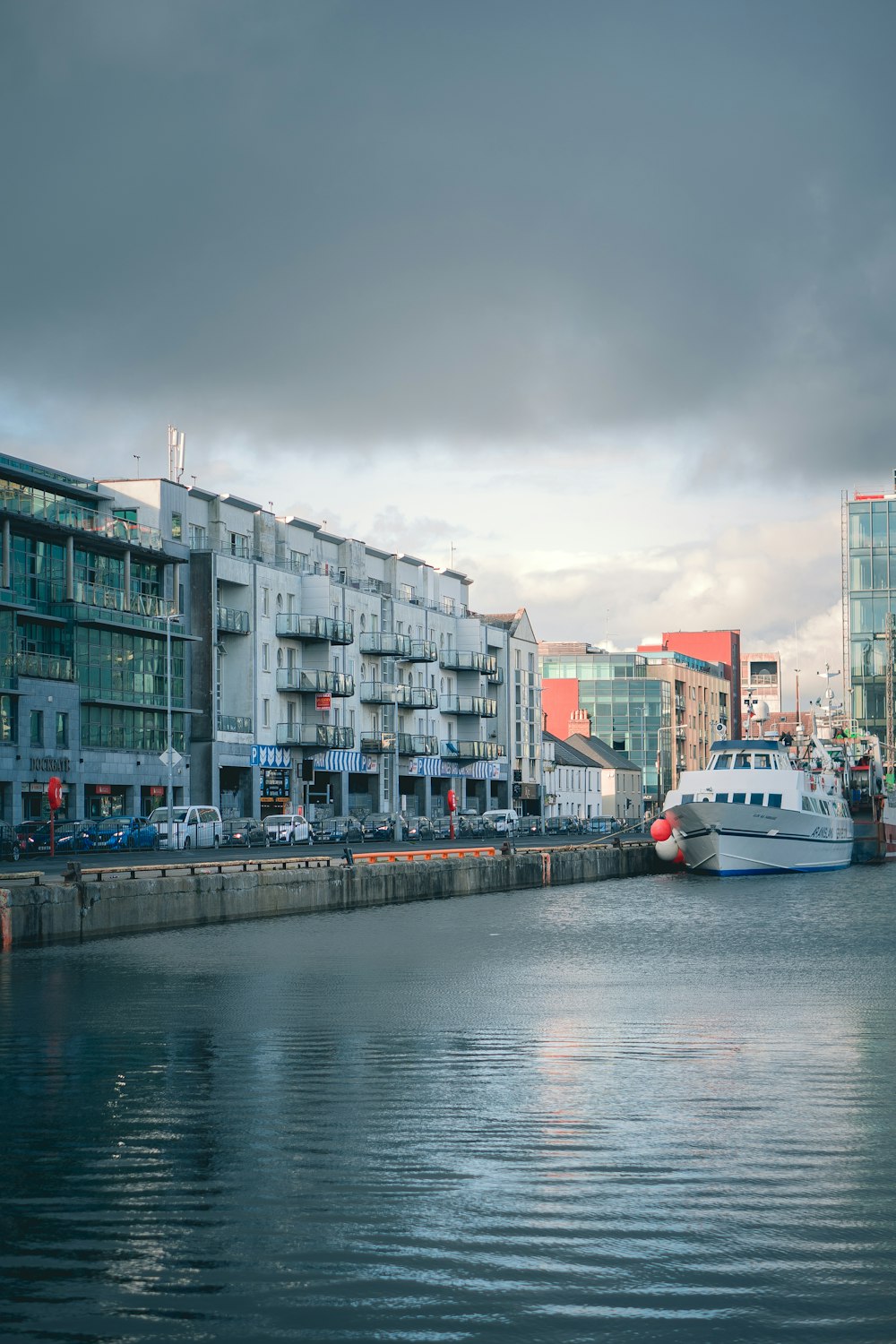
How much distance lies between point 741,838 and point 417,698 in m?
46.3

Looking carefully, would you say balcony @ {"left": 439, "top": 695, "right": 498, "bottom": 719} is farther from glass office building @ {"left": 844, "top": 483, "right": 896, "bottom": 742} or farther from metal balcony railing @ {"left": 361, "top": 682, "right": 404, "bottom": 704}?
glass office building @ {"left": 844, "top": 483, "right": 896, "bottom": 742}

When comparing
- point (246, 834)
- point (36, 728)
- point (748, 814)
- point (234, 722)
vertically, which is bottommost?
point (246, 834)

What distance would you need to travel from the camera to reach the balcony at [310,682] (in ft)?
307

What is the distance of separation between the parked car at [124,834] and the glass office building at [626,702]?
11023 centimetres

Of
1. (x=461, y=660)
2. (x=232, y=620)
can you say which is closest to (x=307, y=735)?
(x=232, y=620)

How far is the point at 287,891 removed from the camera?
44.4 meters

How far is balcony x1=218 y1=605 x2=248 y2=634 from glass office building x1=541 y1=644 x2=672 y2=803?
85676 millimetres

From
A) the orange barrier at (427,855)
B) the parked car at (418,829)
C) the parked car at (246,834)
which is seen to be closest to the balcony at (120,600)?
the parked car at (246,834)

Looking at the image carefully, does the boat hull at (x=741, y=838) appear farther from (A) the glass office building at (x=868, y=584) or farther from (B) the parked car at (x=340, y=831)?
(A) the glass office building at (x=868, y=584)

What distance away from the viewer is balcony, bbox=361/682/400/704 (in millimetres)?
103688

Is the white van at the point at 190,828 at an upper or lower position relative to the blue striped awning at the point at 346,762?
lower

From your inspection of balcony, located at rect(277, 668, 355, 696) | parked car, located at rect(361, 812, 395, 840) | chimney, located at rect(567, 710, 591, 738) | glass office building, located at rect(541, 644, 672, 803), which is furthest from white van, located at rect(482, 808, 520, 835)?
glass office building, located at rect(541, 644, 672, 803)

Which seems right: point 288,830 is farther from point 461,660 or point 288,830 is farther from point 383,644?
point 461,660

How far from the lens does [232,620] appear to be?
294ft
